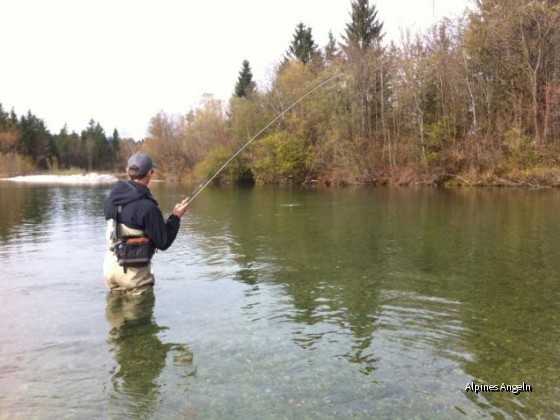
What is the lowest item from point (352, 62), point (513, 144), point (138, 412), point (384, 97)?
point (138, 412)

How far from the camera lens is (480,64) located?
41469 millimetres

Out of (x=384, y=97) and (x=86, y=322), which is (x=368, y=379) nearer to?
(x=86, y=322)

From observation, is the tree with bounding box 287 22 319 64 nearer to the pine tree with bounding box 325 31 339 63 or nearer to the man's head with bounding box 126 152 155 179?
the pine tree with bounding box 325 31 339 63

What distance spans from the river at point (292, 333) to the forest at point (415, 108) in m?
29.7

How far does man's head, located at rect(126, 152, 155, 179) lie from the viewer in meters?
6.99

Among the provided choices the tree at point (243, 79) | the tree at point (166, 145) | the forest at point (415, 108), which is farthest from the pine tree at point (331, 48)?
the tree at point (166, 145)

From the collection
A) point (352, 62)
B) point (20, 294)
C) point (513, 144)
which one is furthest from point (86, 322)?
point (352, 62)

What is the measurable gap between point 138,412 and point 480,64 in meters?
43.7

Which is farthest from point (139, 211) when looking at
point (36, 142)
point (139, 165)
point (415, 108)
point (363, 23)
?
point (36, 142)

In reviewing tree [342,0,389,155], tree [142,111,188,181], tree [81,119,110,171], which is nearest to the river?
tree [342,0,389,155]

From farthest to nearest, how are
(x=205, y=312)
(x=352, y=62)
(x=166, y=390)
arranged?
(x=352, y=62) < (x=205, y=312) < (x=166, y=390)

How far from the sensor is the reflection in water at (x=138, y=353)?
4.82 metres

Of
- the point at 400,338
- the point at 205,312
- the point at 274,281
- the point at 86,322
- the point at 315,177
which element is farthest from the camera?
the point at 315,177

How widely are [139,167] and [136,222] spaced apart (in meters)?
0.80
